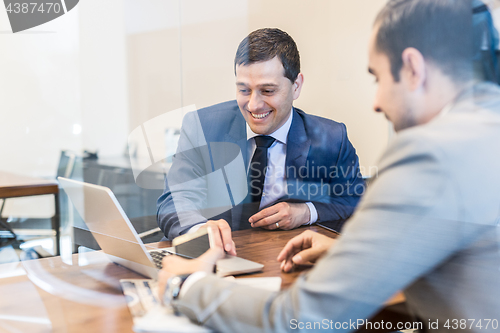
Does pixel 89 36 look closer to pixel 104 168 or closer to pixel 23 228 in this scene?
pixel 104 168

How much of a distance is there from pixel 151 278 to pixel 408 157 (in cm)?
50

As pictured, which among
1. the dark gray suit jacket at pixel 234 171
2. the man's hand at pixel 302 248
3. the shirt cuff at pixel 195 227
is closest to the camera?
the man's hand at pixel 302 248

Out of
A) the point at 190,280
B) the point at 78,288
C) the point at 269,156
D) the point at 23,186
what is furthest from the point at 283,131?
the point at 23,186

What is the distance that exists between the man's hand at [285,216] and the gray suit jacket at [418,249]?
0.98 ft

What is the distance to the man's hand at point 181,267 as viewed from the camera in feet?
2.11

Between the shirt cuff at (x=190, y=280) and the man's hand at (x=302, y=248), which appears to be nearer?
the shirt cuff at (x=190, y=280)

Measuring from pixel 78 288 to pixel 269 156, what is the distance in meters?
0.47

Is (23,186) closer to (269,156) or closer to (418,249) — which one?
(269,156)

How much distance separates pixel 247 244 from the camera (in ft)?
2.83

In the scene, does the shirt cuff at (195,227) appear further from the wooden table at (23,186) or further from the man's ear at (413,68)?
the wooden table at (23,186)

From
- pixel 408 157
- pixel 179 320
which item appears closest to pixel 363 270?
pixel 408 157

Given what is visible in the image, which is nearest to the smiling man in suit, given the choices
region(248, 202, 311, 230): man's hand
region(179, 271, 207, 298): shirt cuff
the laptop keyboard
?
region(248, 202, 311, 230): man's hand

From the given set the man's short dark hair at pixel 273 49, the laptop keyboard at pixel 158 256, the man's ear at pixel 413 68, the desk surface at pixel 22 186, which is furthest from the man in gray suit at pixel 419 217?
the desk surface at pixel 22 186

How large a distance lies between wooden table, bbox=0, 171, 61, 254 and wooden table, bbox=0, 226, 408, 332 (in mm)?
814
